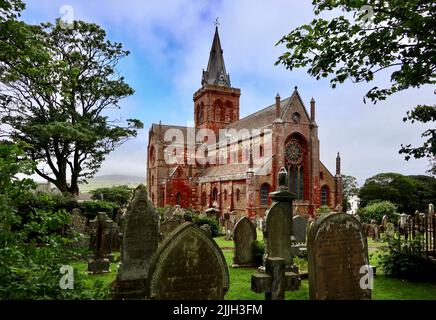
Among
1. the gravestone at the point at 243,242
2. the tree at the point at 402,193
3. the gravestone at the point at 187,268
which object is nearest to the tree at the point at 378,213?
the tree at the point at 402,193

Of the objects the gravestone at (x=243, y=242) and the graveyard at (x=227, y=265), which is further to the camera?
the gravestone at (x=243, y=242)

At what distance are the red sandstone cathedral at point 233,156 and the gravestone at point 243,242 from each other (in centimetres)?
2010

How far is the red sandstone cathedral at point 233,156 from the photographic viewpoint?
1302 inches

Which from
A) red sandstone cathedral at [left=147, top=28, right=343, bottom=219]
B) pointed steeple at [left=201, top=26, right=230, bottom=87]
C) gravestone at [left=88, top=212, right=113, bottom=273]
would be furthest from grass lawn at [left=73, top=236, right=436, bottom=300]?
pointed steeple at [left=201, top=26, right=230, bottom=87]

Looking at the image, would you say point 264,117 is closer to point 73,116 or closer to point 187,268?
point 73,116

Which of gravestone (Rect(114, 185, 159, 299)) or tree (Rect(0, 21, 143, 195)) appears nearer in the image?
gravestone (Rect(114, 185, 159, 299))

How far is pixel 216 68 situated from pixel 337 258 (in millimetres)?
49910

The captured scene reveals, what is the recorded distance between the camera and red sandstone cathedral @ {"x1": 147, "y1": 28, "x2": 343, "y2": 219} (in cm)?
3306

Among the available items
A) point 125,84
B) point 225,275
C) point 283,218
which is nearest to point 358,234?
point 283,218

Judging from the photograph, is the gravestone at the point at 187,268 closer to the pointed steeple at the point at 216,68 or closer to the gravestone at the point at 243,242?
the gravestone at the point at 243,242

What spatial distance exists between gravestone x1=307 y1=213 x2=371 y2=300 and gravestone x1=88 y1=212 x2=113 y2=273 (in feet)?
21.0

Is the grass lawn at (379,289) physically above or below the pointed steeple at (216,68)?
below

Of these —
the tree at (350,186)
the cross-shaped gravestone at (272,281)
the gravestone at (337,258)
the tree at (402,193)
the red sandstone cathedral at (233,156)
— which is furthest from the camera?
the tree at (350,186)

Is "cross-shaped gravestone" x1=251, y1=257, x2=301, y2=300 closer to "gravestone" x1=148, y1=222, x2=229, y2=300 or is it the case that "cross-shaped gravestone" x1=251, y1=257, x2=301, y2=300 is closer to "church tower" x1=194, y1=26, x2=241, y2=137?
"gravestone" x1=148, y1=222, x2=229, y2=300
